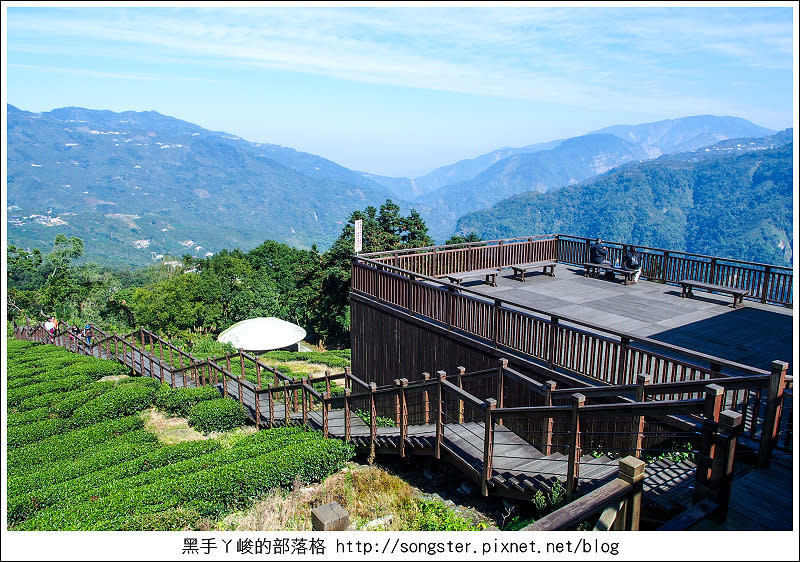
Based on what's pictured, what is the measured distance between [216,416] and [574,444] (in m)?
7.79

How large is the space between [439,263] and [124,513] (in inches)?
Result: 359

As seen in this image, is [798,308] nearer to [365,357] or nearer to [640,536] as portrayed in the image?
[640,536]

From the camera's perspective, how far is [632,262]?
41.9 feet

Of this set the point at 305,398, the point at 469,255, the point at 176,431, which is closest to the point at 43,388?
the point at 176,431

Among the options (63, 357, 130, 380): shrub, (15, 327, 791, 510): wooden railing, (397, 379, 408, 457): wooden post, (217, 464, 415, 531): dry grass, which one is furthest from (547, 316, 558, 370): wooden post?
(63, 357, 130, 380): shrub

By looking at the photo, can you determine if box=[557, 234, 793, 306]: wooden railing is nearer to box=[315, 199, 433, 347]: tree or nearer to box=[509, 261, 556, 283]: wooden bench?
box=[509, 261, 556, 283]: wooden bench

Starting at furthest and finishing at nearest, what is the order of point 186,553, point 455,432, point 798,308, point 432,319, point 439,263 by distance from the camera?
point 439,263 < point 432,319 < point 455,432 < point 798,308 < point 186,553

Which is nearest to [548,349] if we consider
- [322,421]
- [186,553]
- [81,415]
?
[322,421]

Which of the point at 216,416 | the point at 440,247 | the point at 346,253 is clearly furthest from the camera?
the point at 346,253

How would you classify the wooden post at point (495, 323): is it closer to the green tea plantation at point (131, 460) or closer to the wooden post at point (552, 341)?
the wooden post at point (552, 341)

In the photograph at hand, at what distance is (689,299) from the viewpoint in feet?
36.4

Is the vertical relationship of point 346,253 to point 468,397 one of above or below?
below

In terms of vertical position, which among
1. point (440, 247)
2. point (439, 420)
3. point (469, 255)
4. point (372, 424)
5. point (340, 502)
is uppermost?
point (440, 247)

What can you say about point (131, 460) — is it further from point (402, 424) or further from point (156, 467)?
point (402, 424)
